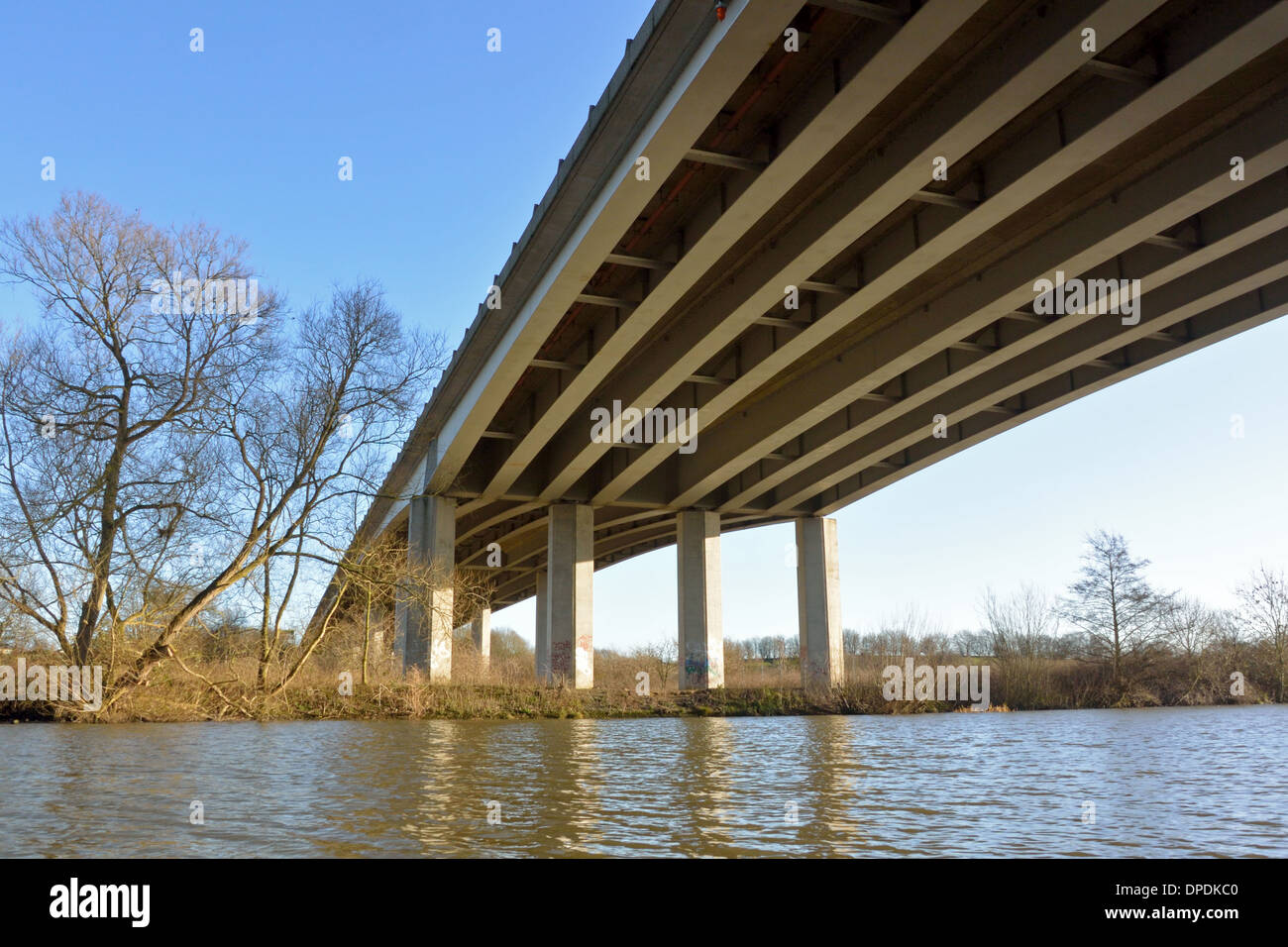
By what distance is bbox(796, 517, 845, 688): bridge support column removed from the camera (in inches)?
1288

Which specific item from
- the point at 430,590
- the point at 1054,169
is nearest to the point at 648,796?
the point at 1054,169

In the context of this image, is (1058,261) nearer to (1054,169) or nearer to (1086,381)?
(1054,169)

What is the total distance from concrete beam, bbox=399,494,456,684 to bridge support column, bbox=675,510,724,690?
25.5ft

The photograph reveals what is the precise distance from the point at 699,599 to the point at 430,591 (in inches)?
485

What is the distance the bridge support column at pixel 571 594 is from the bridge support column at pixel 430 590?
10.9ft

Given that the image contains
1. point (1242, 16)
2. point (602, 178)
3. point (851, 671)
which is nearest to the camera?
point (1242, 16)

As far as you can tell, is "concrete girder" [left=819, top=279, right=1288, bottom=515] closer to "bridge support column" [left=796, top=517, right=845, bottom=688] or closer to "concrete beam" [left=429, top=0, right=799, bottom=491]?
"bridge support column" [left=796, top=517, right=845, bottom=688]

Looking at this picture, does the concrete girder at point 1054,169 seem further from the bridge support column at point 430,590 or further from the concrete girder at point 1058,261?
the bridge support column at point 430,590

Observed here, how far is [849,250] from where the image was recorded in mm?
17891

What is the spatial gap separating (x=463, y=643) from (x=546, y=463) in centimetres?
600
